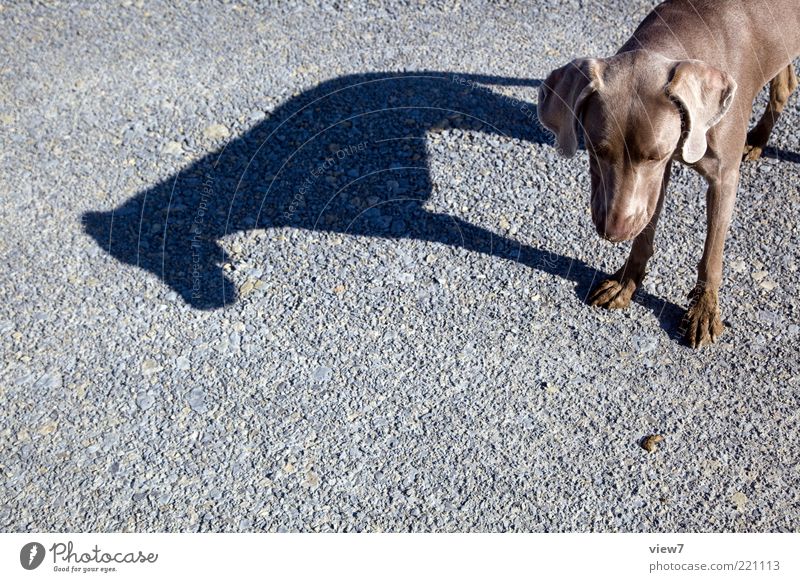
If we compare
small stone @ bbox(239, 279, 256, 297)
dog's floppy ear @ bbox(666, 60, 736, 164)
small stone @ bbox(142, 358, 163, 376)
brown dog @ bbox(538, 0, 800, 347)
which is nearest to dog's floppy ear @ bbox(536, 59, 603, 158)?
brown dog @ bbox(538, 0, 800, 347)

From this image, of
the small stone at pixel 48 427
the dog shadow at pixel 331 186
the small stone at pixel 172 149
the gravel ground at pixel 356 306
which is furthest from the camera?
the small stone at pixel 172 149

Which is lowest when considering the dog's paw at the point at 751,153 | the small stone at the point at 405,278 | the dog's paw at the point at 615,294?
the small stone at the point at 405,278

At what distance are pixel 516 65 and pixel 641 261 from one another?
1.99m

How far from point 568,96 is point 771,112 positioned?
6.49ft

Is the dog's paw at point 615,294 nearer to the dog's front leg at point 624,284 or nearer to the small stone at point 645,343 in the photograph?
the dog's front leg at point 624,284

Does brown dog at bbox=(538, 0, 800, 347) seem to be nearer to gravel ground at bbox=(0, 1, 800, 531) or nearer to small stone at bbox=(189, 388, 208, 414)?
gravel ground at bbox=(0, 1, 800, 531)

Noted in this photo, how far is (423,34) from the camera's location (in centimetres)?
577

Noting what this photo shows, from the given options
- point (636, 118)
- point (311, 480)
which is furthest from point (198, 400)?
Answer: point (636, 118)

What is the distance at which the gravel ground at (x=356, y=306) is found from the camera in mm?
3514

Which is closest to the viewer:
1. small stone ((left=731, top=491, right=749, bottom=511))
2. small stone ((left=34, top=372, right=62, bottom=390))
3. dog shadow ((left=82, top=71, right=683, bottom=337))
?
small stone ((left=731, top=491, right=749, bottom=511))

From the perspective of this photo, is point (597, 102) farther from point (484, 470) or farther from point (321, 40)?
point (321, 40)

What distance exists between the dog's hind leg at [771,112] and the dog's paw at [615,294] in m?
1.36

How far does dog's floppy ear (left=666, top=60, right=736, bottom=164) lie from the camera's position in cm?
319

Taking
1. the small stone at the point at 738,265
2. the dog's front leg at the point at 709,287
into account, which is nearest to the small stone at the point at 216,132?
the dog's front leg at the point at 709,287
